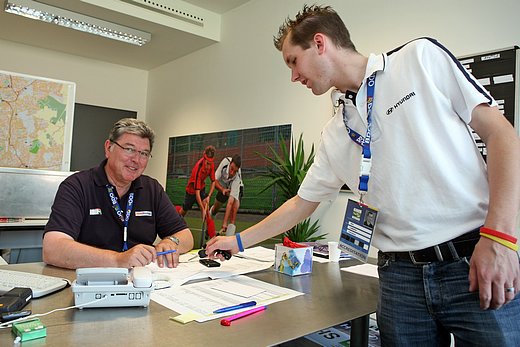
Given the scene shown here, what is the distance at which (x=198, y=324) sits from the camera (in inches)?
36.3

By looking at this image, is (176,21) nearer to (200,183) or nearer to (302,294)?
(200,183)

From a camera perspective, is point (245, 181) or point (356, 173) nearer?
point (356, 173)

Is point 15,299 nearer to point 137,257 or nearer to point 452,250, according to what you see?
point 137,257

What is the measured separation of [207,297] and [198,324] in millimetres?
207

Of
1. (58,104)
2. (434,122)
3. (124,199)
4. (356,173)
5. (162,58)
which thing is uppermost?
(162,58)

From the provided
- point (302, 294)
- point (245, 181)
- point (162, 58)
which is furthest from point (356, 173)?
point (162, 58)

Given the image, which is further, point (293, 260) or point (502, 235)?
point (293, 260)

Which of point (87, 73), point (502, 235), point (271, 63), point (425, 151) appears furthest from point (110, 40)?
point (502, 235)

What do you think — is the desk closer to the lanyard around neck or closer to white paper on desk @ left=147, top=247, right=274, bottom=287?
white paper on desk @ left=147, top=247, right=274, bottom=287

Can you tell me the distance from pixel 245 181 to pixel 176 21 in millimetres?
1996

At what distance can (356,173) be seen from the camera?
45.3 inches

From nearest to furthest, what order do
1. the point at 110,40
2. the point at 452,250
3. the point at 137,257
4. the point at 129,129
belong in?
1. the point at 452,250
2. the point at 137,257
3. the point at 129,129
4. the point at 110,40

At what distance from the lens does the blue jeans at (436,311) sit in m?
0.85

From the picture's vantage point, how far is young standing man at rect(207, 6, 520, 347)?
0.80 meters
